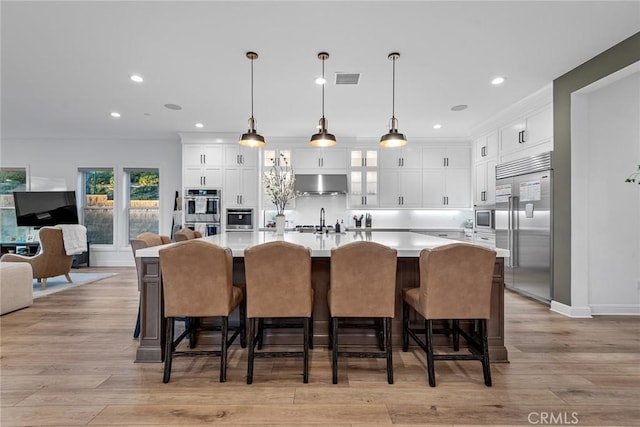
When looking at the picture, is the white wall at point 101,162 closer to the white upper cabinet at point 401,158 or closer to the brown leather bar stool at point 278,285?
the white upper cabinet at point 401,158

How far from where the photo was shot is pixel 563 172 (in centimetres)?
355

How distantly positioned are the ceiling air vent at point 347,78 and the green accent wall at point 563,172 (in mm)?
2372

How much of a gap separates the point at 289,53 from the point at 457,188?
4.58 meters

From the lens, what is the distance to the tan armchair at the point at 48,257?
4.66m

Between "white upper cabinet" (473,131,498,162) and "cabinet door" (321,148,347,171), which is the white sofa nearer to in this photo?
"cabinet door" (321,148,347,171)

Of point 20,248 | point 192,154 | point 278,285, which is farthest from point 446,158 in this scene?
point 20,248

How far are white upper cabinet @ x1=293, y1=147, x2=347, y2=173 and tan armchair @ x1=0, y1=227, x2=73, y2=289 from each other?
161 inches

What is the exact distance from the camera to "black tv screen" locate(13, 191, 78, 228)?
6125 millimetres

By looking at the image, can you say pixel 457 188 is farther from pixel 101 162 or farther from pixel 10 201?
pixel 10 201

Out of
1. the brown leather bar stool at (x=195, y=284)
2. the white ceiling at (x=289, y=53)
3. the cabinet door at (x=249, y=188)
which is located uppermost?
the white ceiling at (x=289, y=53)

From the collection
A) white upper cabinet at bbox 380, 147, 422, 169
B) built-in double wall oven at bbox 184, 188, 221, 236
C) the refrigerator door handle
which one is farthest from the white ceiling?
built-in double wall oven at bbox 184, 188, 221, 236

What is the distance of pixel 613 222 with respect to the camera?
3486mm

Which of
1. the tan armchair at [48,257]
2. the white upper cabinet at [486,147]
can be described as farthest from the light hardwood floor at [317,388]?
the white upper cabinet at [486,147]

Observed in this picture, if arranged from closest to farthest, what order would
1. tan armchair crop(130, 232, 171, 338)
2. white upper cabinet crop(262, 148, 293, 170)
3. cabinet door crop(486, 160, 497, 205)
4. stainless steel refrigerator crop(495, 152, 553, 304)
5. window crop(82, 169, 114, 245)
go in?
1. tan armchair crop(130, 232, 171, 338)
2. stainless steel refrigerator crop(495, 152, 553, 304)
3. cabinet door crop(486, 160, 497, 205)
4. white upper cabinet crop(262, 148, 293, 170)
5. window crop(82, 169, 114, 245)
